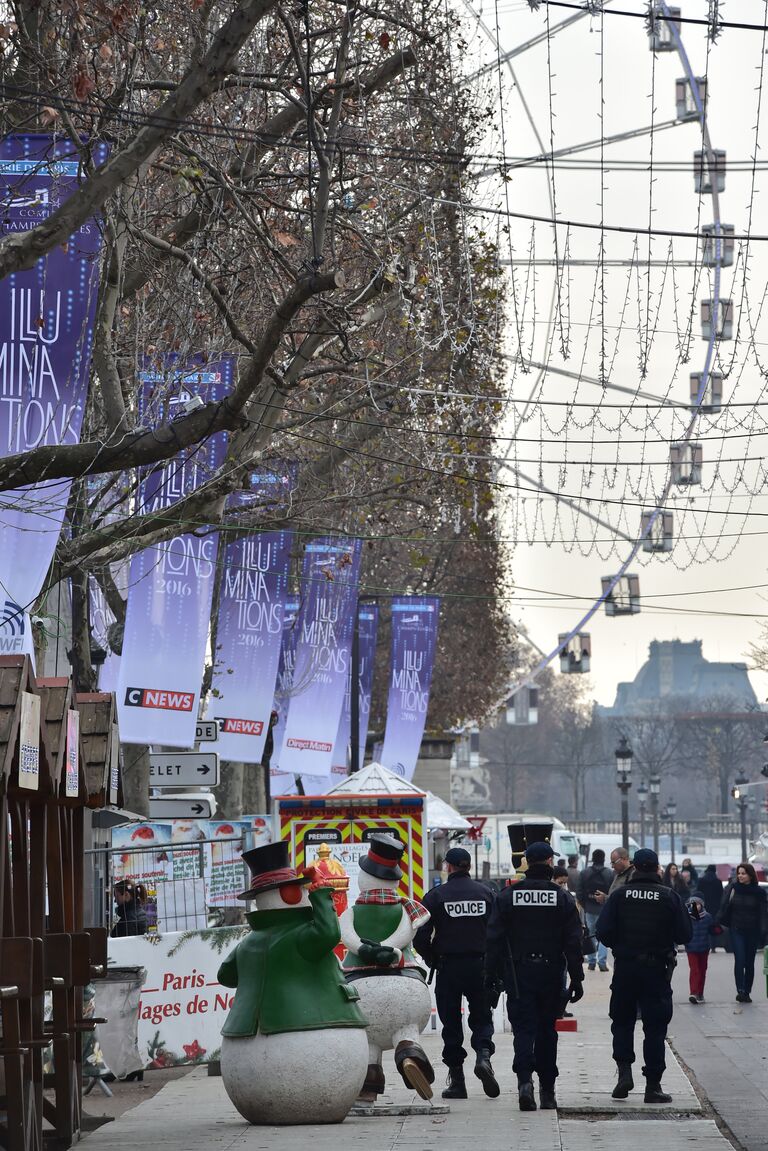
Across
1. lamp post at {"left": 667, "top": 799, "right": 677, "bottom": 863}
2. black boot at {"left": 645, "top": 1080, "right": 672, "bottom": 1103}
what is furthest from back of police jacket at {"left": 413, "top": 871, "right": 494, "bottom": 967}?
lamp post at {"left": 667, "top": 799, "right": 677, "bottom": 863}

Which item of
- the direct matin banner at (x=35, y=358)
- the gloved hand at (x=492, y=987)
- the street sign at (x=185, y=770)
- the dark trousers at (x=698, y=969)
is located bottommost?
the dark trousers at (x=698, y=969)

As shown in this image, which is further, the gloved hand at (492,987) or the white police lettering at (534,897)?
the gloved hand at (492,987)

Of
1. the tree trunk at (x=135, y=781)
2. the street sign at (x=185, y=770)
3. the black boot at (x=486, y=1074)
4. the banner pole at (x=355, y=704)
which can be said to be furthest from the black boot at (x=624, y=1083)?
the banner pole at (x=355, y=704)

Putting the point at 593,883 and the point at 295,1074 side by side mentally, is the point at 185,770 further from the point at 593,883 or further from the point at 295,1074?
the point at 593,883

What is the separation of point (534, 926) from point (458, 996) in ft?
3.25

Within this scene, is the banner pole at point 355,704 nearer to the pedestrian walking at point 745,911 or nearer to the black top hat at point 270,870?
the pedestrian walking at point 745,911

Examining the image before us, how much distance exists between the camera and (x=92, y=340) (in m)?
13.3

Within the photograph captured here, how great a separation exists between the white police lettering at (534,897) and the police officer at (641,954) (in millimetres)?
531

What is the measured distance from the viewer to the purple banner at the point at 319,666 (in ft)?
88.2

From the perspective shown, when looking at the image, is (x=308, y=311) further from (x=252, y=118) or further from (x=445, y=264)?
(x=252, y=118)

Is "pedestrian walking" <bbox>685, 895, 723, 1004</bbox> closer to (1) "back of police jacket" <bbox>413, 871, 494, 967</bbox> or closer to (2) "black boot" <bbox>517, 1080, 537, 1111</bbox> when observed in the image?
(1) "back of police jacket" <bbox>413, 871, 494, 967</bbox>

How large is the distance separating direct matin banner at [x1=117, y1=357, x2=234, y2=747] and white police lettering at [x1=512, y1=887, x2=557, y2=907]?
6.62 metres

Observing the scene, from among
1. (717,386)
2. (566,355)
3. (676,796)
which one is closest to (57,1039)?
(566,355)

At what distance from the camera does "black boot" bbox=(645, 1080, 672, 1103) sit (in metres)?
12.2
